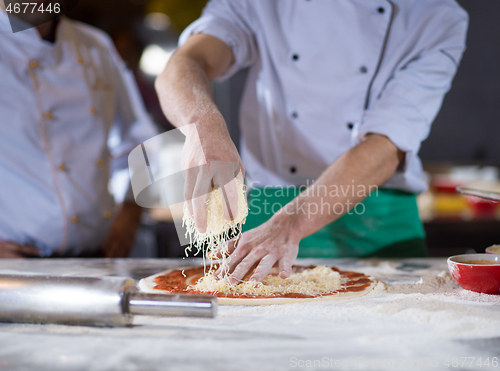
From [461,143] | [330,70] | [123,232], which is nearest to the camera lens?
[330,70]

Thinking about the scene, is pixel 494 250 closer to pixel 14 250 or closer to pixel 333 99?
pixel 333 99

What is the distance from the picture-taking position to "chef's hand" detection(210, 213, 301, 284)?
1111 mm

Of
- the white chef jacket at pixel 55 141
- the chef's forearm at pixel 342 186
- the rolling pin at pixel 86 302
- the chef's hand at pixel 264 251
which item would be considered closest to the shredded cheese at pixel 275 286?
the chef's hand at pixel 264 251

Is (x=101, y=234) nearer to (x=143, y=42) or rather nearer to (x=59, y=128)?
(x=59, y=128)

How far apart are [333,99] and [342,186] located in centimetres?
44

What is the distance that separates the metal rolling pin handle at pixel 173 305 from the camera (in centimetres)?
81

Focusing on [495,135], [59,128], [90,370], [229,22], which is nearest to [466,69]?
[495,135]

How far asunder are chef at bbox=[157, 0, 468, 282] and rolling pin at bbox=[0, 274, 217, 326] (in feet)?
1.51

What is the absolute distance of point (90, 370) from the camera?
0.70m

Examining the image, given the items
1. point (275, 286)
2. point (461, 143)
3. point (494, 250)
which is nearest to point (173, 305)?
point (275, 286)

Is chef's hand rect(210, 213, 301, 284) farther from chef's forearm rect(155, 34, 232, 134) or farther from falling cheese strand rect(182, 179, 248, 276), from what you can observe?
chef's forearm rect(155, 34, 232, 134)

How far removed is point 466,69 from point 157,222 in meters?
2.87

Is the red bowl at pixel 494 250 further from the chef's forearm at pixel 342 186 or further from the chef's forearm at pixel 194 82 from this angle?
the chef's forearm at pixel 194 82

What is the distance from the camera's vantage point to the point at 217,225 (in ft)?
3.28
